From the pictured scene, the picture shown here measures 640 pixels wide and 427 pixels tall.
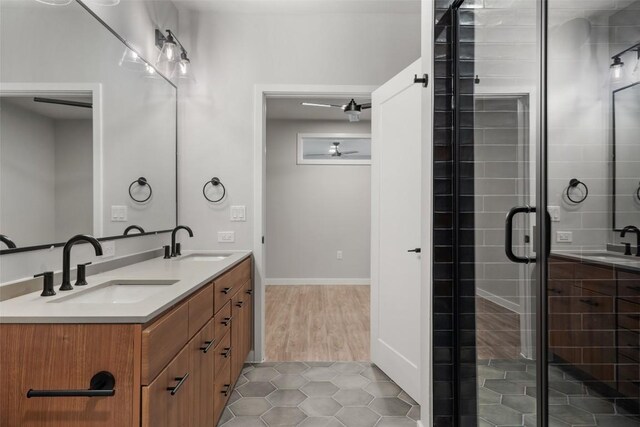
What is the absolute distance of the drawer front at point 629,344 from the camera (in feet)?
3.57

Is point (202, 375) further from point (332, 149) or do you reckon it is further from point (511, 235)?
point (332, 149)

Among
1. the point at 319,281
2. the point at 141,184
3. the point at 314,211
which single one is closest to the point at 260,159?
the point at 141,184

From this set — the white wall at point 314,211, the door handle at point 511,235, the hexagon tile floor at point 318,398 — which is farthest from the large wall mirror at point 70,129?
the white wall at point 314,211

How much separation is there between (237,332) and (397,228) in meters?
1.27

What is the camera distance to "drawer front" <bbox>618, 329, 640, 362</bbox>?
1.09 meters

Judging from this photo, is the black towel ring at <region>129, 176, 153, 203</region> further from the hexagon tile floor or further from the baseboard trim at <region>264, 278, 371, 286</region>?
the baseboard trim at <region>264, 278, 371, 286</region>

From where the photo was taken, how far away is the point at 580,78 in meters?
1.17

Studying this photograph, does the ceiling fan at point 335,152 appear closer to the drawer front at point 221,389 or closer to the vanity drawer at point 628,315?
the drawer front at point 221,389

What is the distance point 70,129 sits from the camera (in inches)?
61.2

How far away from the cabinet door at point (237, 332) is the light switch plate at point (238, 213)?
2.14ft

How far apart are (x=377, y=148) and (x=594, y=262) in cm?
164

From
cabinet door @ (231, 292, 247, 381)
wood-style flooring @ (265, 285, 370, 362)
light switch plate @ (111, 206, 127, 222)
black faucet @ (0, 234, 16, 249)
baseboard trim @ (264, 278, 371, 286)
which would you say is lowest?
wood-style flooring @ (265, 285, 370, 362)

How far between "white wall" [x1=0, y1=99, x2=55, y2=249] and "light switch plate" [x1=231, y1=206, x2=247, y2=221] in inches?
54.6

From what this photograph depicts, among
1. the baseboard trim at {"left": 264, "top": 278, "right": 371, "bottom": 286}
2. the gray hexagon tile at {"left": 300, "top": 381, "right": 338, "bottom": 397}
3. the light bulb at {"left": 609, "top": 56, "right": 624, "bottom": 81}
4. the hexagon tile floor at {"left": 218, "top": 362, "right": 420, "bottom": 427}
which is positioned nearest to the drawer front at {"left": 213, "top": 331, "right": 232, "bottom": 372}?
the hexagon tile floor at {"left": 218, "top": 362, "right": 420, "bottom": 427}
